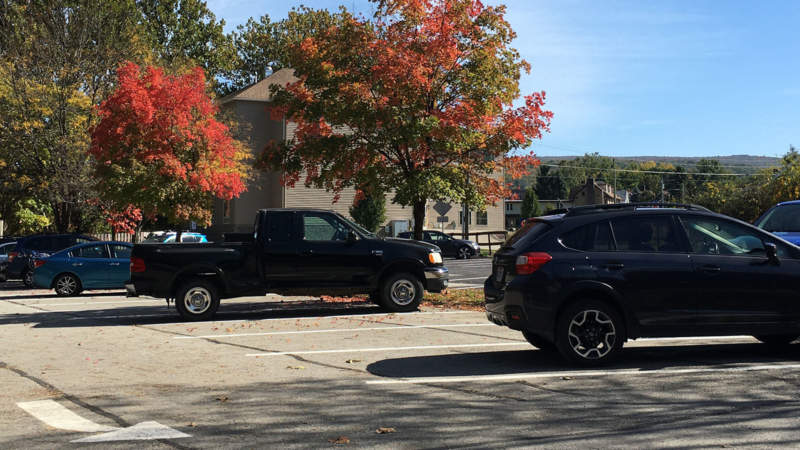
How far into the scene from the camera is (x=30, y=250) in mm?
25594

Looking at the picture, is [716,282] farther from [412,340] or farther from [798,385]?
[412,340]

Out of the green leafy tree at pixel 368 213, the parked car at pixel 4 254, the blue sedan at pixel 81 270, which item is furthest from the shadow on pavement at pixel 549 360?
the green leafy tree at pixel 368 213

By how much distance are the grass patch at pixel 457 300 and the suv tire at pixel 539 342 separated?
19.9 feet

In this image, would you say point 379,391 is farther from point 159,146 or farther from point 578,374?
point 159,146

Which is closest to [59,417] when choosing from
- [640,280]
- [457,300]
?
[640,280]

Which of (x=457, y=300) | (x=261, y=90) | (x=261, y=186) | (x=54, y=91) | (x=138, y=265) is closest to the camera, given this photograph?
(x=138, y=265)

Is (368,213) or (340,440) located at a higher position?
(368,213)

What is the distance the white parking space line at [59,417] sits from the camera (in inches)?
250

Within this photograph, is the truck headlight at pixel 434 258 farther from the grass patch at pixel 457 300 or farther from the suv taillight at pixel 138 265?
the suv taillight at pixel 138 265

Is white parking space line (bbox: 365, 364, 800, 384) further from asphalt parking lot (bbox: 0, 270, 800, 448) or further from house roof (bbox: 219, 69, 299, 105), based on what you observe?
house roof (bbox: 219, 69, 299, 105)

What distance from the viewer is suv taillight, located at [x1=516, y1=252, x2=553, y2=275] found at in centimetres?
874

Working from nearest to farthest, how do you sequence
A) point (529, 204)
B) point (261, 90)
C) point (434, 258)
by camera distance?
point (434, 258), point (261, 90), point (529, 204)

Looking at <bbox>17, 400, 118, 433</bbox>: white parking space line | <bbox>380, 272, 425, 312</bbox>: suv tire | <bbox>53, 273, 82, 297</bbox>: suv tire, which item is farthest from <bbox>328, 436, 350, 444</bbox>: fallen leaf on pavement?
<bbox>53, 273, 82, 297</bbox>: suv tire

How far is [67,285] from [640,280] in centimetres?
1741
